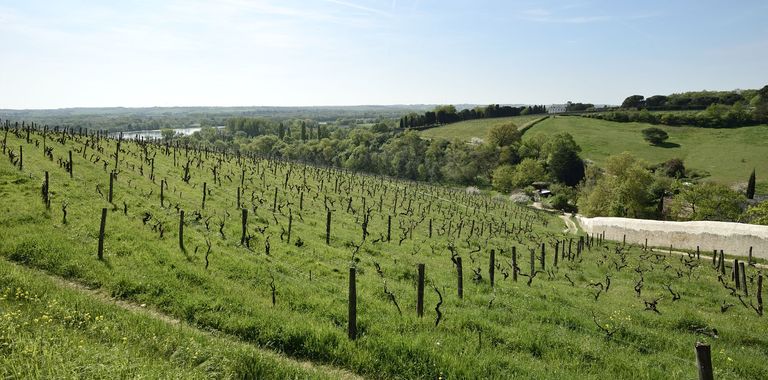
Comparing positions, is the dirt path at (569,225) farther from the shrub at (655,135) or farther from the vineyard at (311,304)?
the shrub at (655,135)

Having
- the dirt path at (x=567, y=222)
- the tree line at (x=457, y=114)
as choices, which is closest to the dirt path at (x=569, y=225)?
the dirt path at (x=567, y=222)

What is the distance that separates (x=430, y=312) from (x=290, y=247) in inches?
394

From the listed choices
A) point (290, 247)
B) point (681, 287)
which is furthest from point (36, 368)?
point (681, 287)

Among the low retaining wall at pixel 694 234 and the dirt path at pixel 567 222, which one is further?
the dirt path at pixel 567 222

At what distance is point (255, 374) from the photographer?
7.91 meters

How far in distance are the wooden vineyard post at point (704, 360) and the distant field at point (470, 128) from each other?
450 feet

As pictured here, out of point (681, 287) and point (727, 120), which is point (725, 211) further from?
point (727, 120)

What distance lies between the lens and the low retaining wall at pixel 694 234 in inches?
1511

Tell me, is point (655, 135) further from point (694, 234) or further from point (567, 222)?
point (694, 234)

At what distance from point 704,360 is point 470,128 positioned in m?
150

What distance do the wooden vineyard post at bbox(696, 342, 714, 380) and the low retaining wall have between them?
41.8m

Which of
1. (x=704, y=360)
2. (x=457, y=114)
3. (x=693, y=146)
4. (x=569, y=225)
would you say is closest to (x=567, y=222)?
(x=569, y=225)

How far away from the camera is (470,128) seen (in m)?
152

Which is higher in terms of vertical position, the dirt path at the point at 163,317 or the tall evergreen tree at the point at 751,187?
the dirt path at the point at 163,317
